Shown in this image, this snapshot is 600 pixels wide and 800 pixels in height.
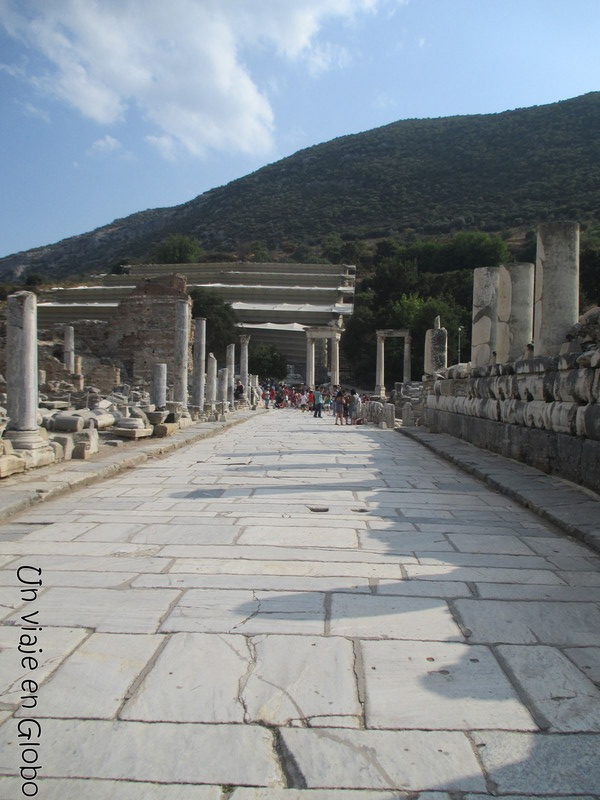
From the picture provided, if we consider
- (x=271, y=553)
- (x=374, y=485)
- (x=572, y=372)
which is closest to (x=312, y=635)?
(x=271, y=553)

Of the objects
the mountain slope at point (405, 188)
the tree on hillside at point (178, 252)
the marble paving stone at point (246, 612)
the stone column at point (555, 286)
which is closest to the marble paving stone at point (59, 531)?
the marble paving stone at point (246, 612)

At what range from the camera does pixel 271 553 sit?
168 inches

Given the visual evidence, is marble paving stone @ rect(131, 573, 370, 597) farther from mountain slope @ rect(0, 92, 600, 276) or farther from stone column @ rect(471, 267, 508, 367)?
mountain slope @ rect(0, 92, 600, 276)

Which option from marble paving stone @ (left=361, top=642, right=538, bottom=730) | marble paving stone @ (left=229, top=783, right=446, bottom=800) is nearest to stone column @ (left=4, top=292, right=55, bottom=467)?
marble paving stone @ (left=361, top=642, right=538, bottom=730)

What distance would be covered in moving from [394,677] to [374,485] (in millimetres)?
4983

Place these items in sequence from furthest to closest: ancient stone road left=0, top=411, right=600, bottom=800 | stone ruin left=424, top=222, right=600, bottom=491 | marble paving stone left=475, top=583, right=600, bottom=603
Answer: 1. stone ruin left=424, top=222, right=600, bottom=491
2. marble paving stone left=475, top=583, right=600, bottom=603
3. ancient stone road left=0, top=411, right=600, bottom=800

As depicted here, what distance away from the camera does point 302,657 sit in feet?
8.79

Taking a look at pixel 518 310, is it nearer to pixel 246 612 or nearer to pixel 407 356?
pixel 246 612

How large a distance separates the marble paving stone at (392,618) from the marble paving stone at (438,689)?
0.11m

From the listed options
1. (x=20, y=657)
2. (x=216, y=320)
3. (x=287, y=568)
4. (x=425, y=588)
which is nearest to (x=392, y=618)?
(x=425, y=588)

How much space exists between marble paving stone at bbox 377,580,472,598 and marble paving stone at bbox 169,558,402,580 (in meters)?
0.16

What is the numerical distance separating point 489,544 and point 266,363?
48.7m

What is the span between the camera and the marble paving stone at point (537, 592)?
138 inches

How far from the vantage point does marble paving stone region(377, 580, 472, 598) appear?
350 cm
